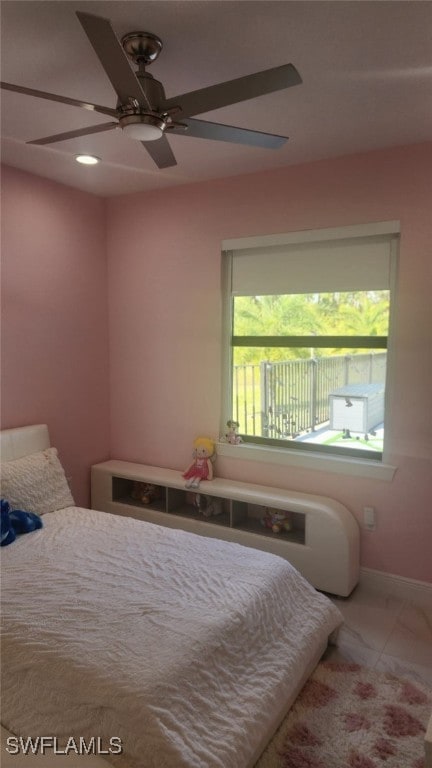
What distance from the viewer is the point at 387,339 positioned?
291 centimetres

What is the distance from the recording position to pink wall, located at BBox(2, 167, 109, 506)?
10.6ft

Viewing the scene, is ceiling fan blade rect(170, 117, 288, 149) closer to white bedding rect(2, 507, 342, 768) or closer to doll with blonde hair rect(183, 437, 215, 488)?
white bedding rect(2, 507, 342, 768)

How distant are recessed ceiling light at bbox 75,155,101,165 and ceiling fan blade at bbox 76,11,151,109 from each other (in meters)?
1.44

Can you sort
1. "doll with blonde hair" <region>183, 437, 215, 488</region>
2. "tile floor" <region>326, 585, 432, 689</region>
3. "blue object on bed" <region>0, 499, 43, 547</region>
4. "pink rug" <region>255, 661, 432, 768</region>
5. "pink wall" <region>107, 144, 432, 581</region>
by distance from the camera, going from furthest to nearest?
A: "doll with blonde hair" <region>183, 437, 215, 488</region>, "pink wall" <region>107, 144, 432, 581</region>, "blue object on bed" <region>0, 499, 43, 547</region>, "tile floor" <region>326, 585, 432, 689</region>, "pink rug" <region>255, 661, 432, 768</region>

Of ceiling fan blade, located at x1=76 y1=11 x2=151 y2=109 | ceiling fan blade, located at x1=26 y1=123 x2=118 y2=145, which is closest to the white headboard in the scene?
ceiling fan blade, located at x1=26 y1=123 x2=118 y2=145

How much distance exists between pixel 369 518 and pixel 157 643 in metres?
1.71

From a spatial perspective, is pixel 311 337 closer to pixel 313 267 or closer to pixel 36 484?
pixel 313 267

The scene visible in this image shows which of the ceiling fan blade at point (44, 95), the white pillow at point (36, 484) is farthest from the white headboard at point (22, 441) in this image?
the ceiling fan blade at point (44, 95)

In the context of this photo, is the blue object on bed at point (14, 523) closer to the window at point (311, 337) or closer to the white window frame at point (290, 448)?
the white window frame at point (290, 448)

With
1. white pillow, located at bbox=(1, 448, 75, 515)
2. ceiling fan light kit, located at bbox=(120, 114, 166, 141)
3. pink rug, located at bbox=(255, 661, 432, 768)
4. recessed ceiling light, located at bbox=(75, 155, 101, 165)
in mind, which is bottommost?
pink rug, located at bbox=(255, 661, 432, 768)

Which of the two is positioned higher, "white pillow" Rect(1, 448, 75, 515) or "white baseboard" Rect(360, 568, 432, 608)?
"white pillow" Rect(1, 448, 75, 515)

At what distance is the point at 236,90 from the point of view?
1.56 metres

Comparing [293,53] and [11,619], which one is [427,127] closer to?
[293,53]

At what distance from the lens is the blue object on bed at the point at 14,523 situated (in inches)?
101
